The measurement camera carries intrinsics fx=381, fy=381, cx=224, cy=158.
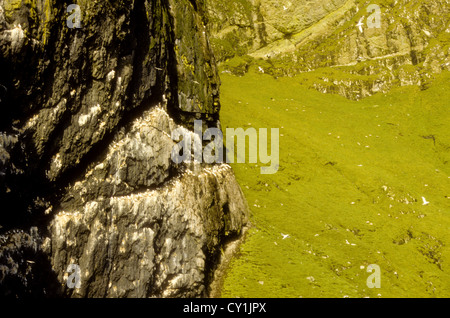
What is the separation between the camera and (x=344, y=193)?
29.9 metres

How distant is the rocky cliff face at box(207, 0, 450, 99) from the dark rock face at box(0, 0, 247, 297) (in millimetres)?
31674

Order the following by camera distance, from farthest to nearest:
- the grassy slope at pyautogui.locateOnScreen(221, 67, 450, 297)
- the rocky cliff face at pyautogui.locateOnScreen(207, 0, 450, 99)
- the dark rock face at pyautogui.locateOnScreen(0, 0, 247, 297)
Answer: the rocky cliff face at pyautogui.locateOnScreen(207, 0, 450, 99) < the grassy slope at pyautogui.locateOnScreen(221, 67, 450, 297) < the dark rock face at pyautogui.locateOnScreen(0, 0, 247, 297)

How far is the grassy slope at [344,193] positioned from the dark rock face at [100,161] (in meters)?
4.81

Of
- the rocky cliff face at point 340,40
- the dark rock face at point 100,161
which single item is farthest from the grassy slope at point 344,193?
the dark rock face at point 100,161

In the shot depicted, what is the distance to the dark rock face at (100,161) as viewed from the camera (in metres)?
14.0

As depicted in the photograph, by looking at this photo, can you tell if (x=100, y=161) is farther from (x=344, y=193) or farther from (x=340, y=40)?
(x=340, y=40)

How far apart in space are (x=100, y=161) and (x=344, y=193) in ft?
65.1

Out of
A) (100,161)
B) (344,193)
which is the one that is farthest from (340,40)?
(100,161)

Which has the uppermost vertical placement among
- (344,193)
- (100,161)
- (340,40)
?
(340,40)

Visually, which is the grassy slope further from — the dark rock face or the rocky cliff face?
the dark rock face

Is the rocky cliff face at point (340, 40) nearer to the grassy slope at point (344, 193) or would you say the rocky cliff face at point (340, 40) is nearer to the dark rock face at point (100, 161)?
the grassy slope at point (344, 193)

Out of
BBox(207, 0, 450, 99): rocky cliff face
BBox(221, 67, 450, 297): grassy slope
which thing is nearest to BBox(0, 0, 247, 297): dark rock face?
BBox(221, 67, 450, 297): grassy slope

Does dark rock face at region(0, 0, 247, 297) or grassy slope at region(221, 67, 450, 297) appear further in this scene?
grassy slope at region(221, 67, 450, 297)

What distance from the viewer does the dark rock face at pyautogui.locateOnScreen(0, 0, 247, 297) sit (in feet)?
45.8
